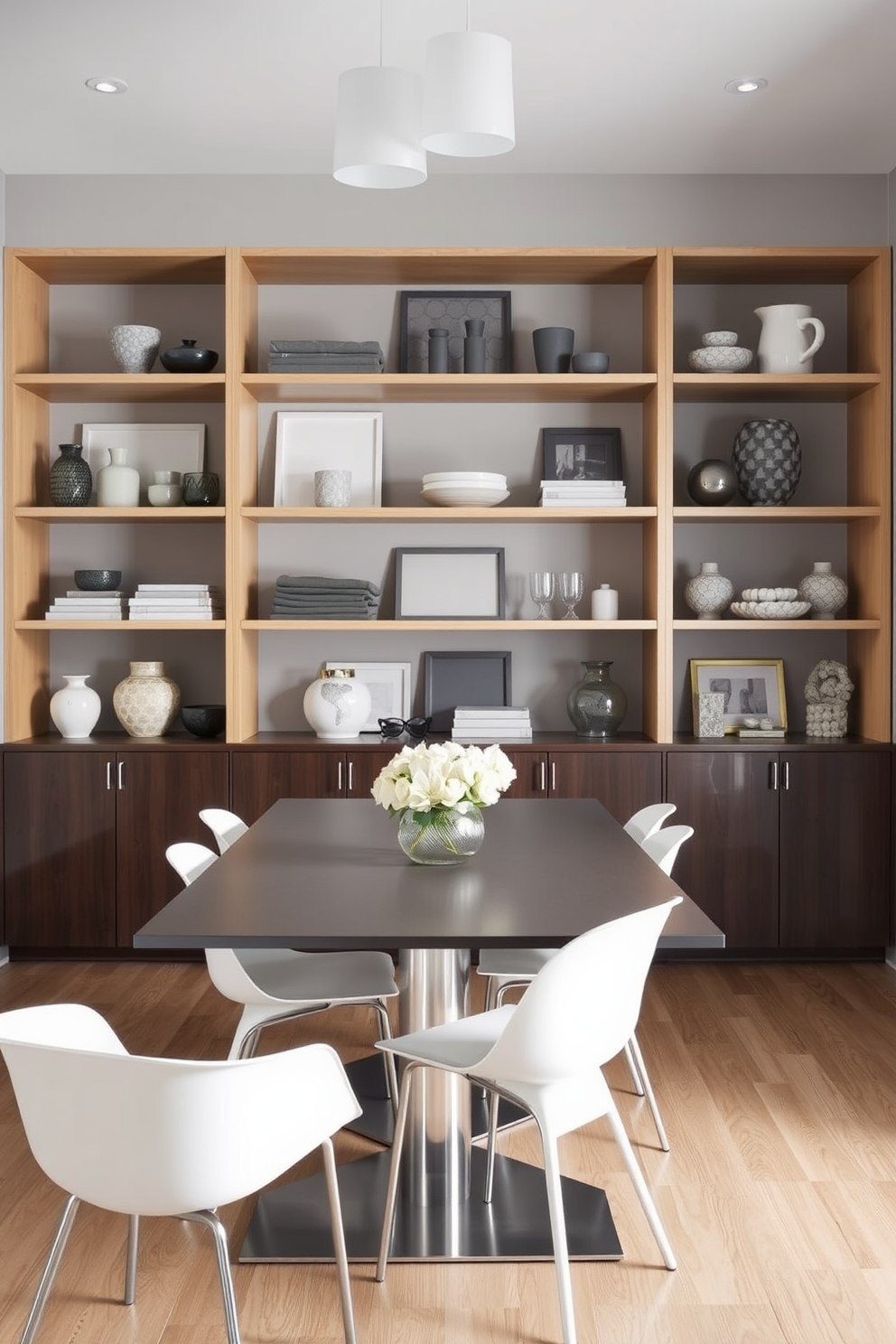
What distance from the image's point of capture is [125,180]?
178 inches

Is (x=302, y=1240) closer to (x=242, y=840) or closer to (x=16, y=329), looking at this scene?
(x=242, y=840)

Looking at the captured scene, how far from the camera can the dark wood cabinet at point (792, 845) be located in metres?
4.37

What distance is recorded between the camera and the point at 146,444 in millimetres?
4812

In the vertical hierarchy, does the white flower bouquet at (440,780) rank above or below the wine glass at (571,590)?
below

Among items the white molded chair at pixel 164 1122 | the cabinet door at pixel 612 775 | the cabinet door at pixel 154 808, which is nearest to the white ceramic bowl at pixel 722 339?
the cabinet door at pixel 612 775

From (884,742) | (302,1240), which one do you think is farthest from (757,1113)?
(884,742)

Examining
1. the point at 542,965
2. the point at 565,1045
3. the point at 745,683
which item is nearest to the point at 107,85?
the point at 542,965

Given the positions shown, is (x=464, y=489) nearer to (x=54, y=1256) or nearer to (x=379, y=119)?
(x=379, y=119)

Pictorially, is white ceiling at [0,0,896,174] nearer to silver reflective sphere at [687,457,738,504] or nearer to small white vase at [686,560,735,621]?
silver reflective sphere at [687,457,738,504]

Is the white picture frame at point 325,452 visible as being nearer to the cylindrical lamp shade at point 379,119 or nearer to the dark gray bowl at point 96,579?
the dark gray bowl at point 96,579

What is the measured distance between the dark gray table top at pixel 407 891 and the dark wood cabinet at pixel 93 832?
4.15 feet

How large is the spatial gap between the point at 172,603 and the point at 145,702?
388 millimetres

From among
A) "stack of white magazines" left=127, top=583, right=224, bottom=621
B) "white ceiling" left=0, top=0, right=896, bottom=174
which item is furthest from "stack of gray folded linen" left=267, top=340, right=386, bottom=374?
"stack of white magazines" left=127, top=583, right=224, bottom=621

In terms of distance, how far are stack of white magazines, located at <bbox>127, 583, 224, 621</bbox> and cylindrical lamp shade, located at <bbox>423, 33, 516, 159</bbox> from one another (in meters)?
2.40
